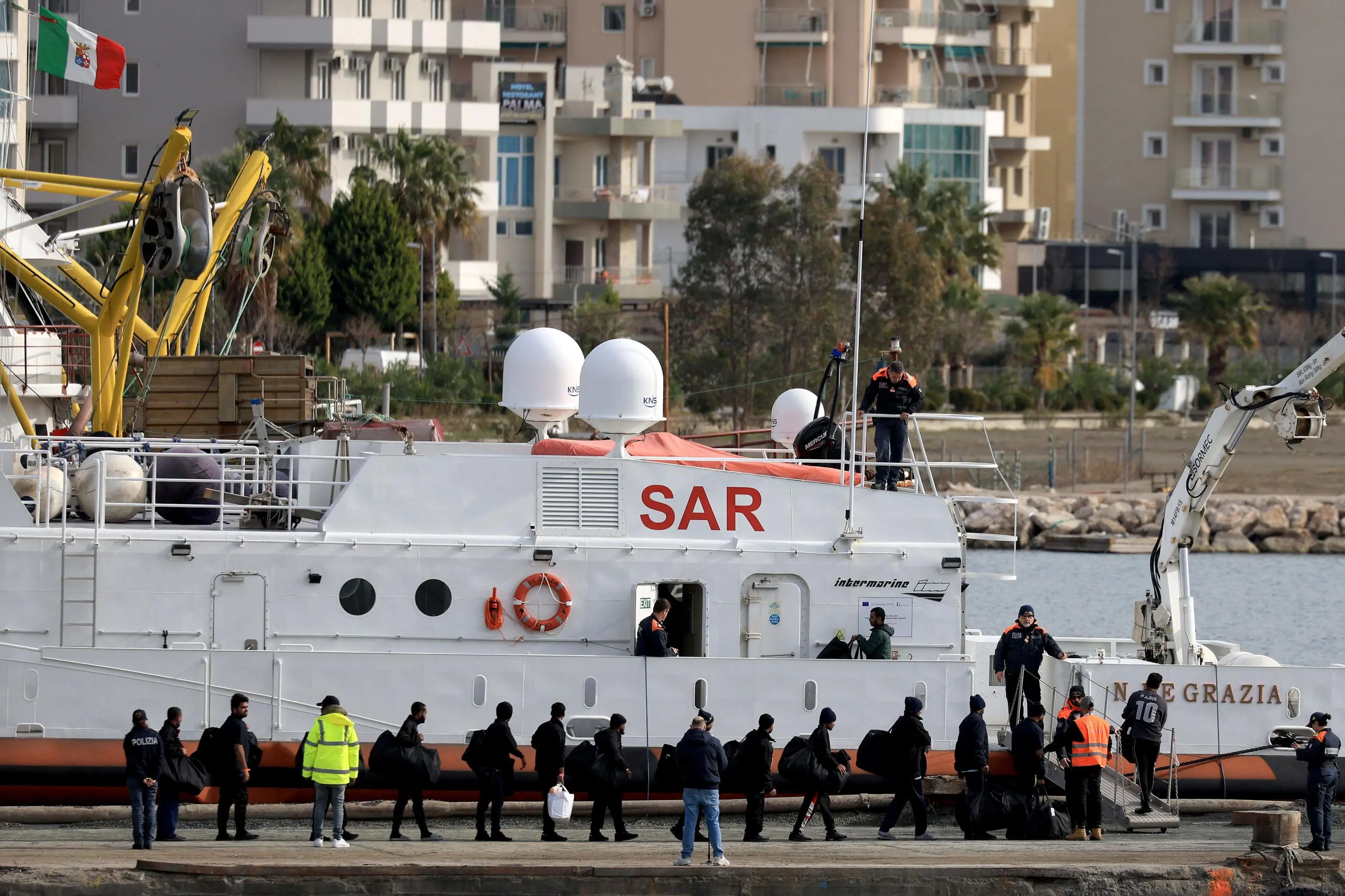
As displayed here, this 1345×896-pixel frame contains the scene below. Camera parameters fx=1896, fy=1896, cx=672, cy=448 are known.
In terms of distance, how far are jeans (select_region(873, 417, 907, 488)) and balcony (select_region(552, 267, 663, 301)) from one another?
193ft

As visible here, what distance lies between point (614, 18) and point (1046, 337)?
29648 millimetres

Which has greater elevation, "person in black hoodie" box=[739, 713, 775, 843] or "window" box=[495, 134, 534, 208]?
"window" box=[495, 134, 534, 208]

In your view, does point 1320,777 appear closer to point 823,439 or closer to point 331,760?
point 823,439

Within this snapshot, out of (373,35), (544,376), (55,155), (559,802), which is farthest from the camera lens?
(373,35)

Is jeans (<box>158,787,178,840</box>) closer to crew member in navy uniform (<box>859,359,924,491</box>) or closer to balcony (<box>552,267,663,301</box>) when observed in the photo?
crew member in navy uniform (<box>859,359,924,491</box>)

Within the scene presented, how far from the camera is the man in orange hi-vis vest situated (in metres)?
17.3

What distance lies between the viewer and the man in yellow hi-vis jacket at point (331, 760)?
1630 centimetres

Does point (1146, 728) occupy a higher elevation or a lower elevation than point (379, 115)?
lower

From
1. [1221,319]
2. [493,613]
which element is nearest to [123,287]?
[493,613]

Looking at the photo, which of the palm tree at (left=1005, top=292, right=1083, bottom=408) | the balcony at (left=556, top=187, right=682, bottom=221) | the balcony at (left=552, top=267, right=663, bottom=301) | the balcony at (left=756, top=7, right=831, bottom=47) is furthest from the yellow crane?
the balcony at (left=756, top=7, right=831, bottom=47)

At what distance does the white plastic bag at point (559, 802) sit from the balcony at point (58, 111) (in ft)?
194

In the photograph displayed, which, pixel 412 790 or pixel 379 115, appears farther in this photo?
pixel 379 115

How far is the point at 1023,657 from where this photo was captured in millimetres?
18906

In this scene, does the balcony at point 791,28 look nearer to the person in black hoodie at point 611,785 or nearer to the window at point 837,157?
the window at point 837,157
